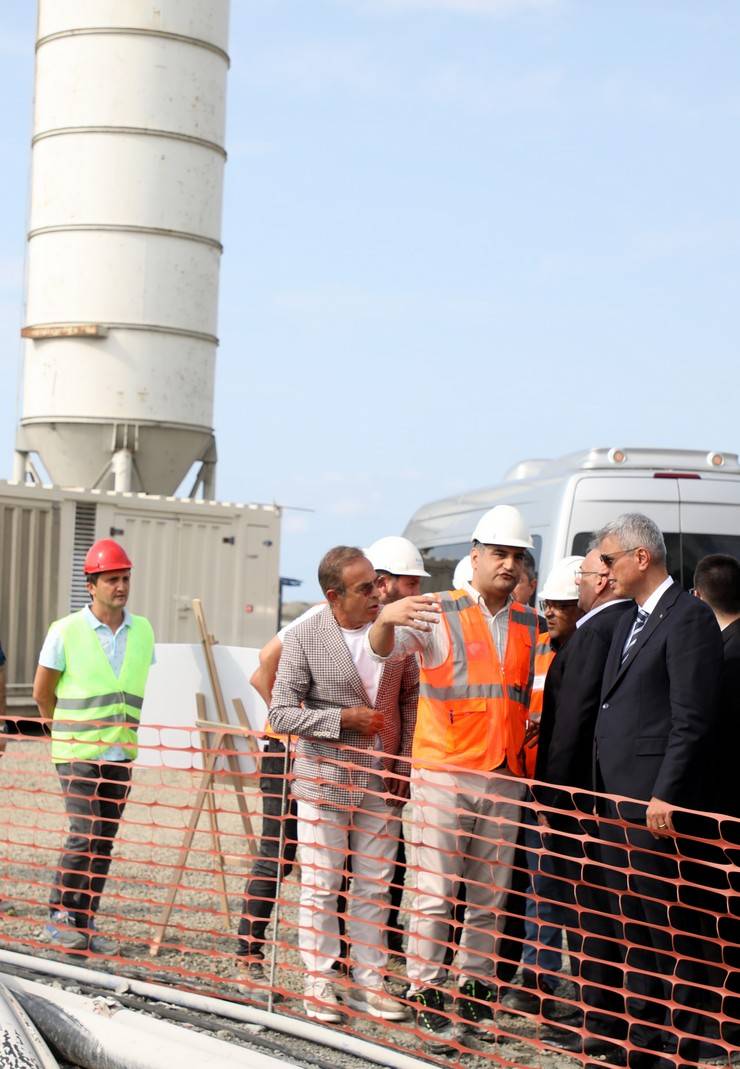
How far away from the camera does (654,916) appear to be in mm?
4879

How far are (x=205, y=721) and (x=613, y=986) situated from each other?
8.79 ft

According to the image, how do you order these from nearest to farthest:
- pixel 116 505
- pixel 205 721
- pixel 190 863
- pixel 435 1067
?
pixel 435 1067
pixel 205 721
pixel 190 863
pixel 116 505

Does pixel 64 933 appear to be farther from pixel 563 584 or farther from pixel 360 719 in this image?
pixel 563 584

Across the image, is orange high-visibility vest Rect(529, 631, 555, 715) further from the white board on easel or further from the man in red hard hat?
the man in red hard hat

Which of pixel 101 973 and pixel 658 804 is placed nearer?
pixel 658 804

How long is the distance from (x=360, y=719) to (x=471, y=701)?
436mm

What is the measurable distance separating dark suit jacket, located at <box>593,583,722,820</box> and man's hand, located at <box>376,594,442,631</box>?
0.71 metres

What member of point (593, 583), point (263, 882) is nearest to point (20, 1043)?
point (263, 882)

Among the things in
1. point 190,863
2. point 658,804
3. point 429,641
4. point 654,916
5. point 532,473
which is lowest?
point 190,863

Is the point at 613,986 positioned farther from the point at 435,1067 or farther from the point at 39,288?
the point at 39,288

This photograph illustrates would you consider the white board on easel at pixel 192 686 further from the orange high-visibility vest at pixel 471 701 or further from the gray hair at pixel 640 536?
the gray hair at pixel 640 536

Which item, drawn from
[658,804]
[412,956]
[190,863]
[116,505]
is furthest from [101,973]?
[116,505]

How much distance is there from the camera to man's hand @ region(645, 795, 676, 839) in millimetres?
4598

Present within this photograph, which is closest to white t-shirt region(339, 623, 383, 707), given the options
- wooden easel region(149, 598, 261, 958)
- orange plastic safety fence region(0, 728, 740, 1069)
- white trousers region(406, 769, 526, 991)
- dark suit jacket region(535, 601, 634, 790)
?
orange plastic safety fence region(0, 728, 740, 1069)
